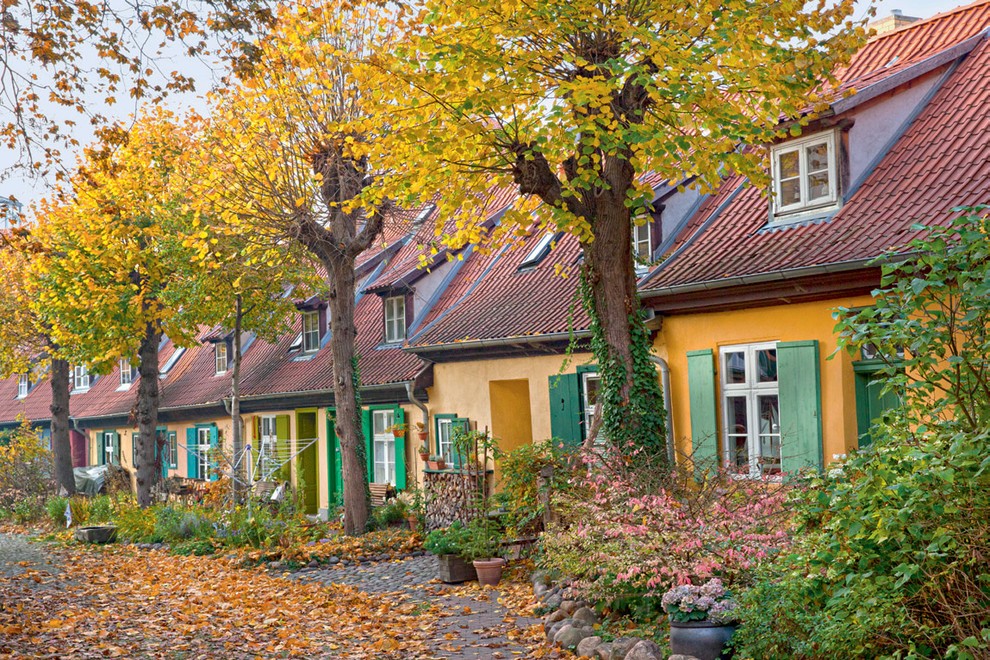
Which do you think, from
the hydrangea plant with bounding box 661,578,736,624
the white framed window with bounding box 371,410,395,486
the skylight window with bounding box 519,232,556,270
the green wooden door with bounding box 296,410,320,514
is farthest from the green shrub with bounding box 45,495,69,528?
the hydrangea plant with bounding box 661,578,736,624

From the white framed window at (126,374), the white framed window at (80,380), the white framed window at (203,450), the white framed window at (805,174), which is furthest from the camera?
the white framed window at (80,380)

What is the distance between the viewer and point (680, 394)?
14625 millimetres

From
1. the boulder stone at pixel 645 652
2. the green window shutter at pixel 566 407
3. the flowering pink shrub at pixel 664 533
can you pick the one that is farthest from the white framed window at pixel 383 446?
the boulder stone at pixel 645 652

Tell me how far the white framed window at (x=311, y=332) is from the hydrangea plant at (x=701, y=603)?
1805cm

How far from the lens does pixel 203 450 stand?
2875cm

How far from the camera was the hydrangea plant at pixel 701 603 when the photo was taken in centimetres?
801

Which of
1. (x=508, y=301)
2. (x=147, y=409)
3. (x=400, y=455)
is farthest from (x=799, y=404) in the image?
(x=147, y=409)

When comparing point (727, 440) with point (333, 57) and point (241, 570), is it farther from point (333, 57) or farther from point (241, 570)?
point (333, 57)

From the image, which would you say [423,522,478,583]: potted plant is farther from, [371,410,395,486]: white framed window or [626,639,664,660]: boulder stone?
[371,410,395,486]: white framed window

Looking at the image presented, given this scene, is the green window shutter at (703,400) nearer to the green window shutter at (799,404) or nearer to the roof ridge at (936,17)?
the green window shutter at (799,404)

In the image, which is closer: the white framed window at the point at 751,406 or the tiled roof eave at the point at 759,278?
the tiled roof eave at the point at 759,278

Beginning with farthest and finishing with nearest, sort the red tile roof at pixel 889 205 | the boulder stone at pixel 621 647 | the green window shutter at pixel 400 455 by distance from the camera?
the green window shutter at pixel 400 455 < the red tile roof at pixel 889 205 < the boulder stone at pixel 621 647

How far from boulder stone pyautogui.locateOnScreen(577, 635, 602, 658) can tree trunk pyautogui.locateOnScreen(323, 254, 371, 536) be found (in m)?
9.54

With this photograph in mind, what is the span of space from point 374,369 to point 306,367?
358cm
